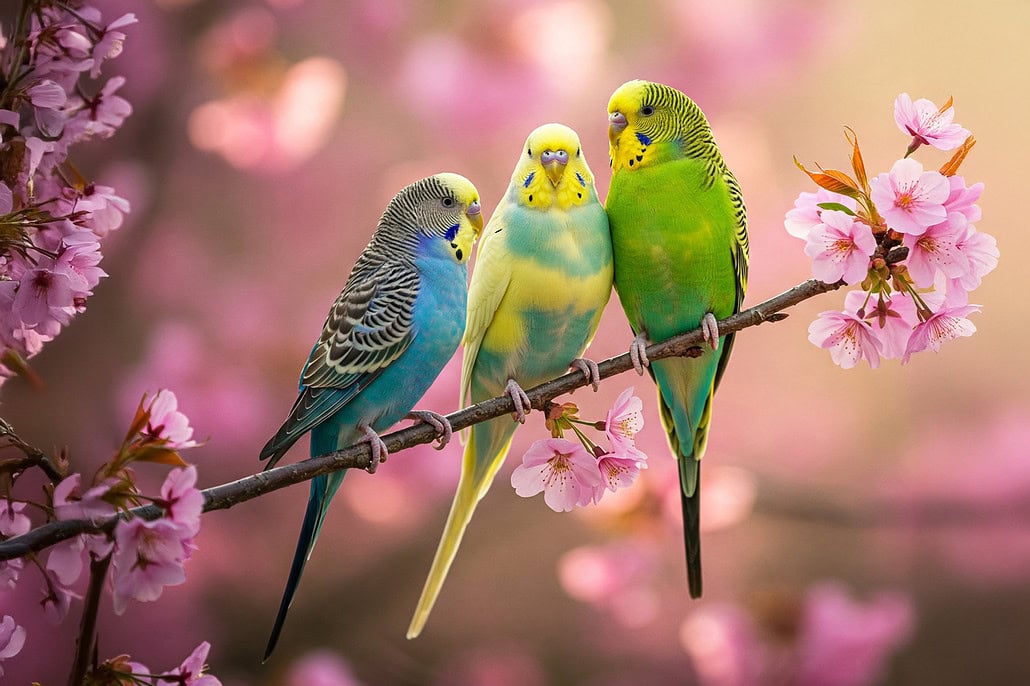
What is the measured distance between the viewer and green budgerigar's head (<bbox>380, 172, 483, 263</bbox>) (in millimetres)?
907

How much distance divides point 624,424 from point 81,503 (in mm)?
461

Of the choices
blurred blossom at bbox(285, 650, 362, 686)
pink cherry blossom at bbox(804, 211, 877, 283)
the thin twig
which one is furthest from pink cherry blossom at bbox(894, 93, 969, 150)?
blurred blossom at bbox(285, 650, 362, 686)

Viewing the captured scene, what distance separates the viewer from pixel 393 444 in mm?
851

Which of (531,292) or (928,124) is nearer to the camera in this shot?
(928,124)

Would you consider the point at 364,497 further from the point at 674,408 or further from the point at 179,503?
the point at 179,503

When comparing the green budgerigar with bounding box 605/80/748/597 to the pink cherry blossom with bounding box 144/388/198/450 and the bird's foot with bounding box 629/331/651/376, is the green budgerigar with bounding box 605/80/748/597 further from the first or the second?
the pink cherry blossom with bounding box 144/388/198/450

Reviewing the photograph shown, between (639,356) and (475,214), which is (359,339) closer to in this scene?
(475,214)

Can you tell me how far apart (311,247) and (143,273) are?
40 centimetres

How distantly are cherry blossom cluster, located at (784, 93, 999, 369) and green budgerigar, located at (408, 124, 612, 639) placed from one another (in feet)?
0.70

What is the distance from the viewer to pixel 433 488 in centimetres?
210

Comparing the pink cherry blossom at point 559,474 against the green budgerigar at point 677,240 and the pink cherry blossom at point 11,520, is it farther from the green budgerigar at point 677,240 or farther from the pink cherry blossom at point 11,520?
the pink cherry blossom at point 11,520

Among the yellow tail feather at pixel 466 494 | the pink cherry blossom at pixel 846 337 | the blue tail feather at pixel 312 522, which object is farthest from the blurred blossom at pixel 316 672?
the pink cherry blossom at pixel 846 337

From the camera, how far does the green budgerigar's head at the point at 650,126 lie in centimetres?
94

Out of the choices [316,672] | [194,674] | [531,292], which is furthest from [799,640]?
[194,674]
